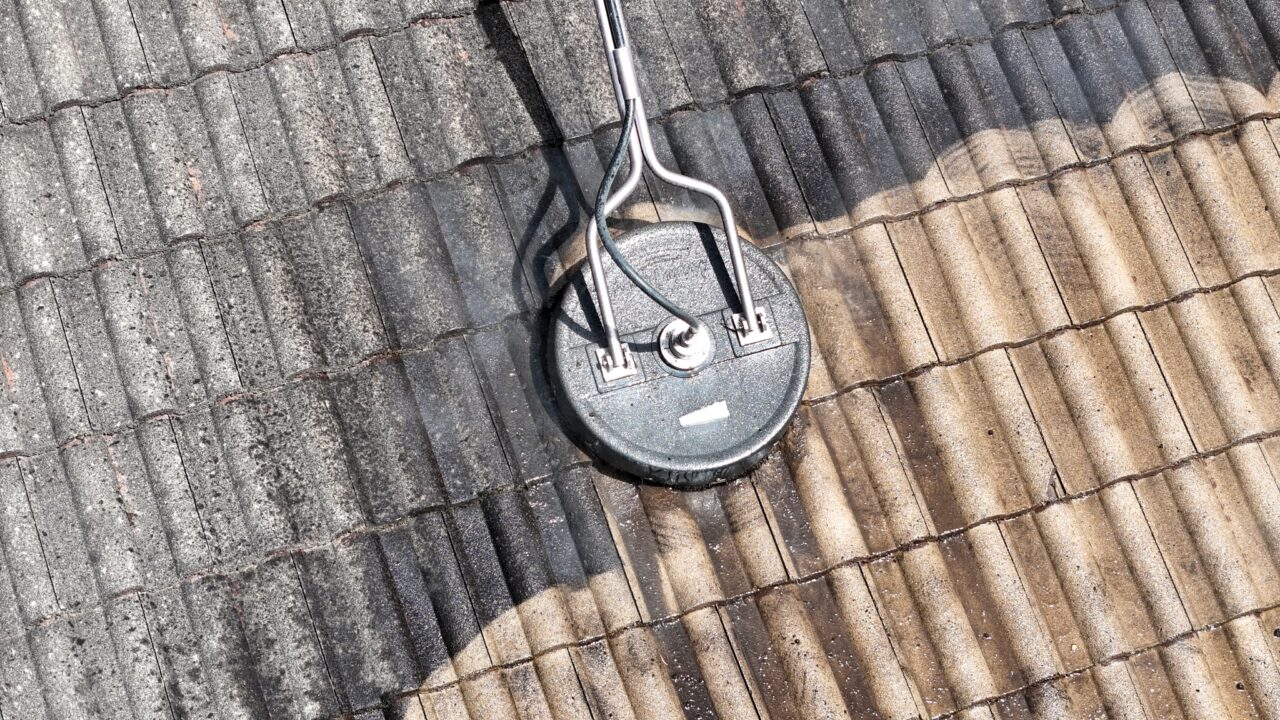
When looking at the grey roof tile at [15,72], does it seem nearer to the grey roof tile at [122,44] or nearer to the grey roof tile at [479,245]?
the grey roof tile at [122,44]

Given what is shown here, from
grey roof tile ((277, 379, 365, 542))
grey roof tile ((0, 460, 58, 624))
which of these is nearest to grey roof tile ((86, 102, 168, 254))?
grey roof tile ((277, 379, 365, 542))

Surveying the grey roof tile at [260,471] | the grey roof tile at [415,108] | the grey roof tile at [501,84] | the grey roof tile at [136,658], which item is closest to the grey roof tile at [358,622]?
the grey roof tile at [260,471]

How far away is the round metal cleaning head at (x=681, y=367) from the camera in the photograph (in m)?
3.86

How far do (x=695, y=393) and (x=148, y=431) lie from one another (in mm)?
2110

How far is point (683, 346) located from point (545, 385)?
0.60 metres

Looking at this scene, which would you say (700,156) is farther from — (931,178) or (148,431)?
(148,431)

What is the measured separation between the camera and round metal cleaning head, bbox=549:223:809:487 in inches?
152

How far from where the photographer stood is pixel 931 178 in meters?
4.47

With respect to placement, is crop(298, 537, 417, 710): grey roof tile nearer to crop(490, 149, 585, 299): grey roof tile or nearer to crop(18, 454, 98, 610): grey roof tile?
crop(18, 454, 98, 610): grey roof tile

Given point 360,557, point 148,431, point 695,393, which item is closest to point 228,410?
point 148,431

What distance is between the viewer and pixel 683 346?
383 centimetres

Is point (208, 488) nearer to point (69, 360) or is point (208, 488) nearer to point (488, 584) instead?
point (69, 360)

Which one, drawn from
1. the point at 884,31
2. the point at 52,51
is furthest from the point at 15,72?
the point at 884,31

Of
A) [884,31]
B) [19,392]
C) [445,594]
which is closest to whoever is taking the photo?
[445,594]
